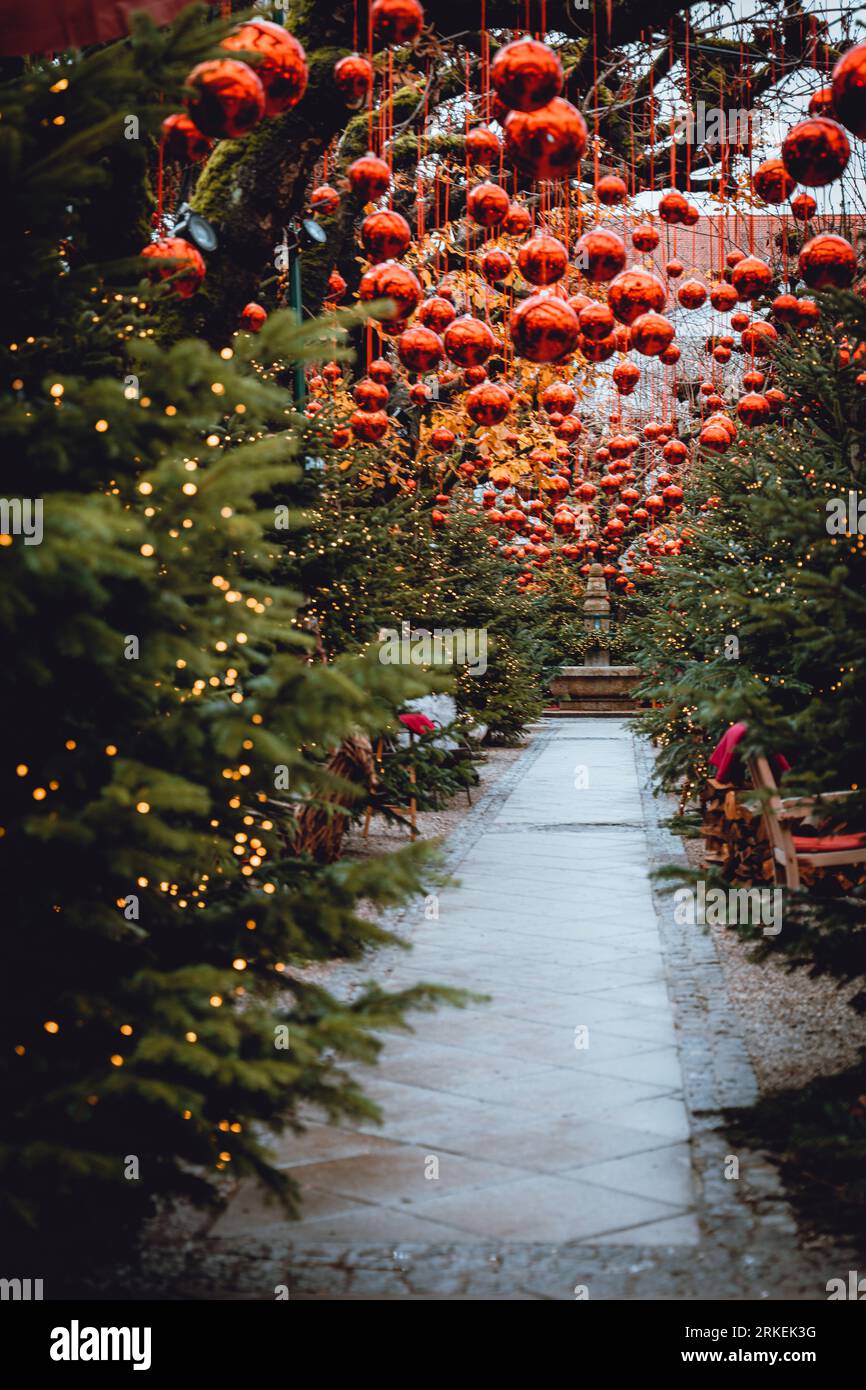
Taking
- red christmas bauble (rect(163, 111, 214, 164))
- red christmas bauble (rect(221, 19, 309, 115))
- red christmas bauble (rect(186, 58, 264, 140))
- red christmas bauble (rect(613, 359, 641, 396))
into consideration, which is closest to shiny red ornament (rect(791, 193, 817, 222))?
red christmas bauble (rect(613, 359, 641, 396))

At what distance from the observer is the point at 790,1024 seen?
6.12m

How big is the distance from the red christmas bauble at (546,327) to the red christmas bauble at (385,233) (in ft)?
2.07

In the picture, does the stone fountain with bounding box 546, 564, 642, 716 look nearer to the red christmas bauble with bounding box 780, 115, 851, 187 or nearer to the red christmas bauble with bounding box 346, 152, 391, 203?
the red christmas bauble with bounding box 346, 152, 391, 203

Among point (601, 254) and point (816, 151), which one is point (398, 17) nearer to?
point (601, 254)

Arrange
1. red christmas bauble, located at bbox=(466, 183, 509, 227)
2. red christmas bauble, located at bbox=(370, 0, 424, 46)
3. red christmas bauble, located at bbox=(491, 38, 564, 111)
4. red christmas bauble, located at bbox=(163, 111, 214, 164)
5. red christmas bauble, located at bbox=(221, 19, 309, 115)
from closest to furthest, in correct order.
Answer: red christmas bauble, located at bbox=(491, 38, 564, 111) → red christmas bauble, located at bbox=(221, 19, 309, 115) → red christmas bauble, located at bbox=(370, 0, 424, 46) → red christmas bauble, located at bbox=(163, 111, 214, 164) → red christmas bauble, located at bbox=(466, 183, 509, 227)

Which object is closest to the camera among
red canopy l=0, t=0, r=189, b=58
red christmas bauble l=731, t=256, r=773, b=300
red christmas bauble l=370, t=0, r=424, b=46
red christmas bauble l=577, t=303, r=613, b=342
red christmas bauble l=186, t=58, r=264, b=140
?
red christmas bauble l=186, t=58, r=264, b=140

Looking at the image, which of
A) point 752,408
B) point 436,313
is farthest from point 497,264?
point 752,408

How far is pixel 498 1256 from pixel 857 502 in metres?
2.94

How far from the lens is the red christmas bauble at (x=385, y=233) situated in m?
5.57

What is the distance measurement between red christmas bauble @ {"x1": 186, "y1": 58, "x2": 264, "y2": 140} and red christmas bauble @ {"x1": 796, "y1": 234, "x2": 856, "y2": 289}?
254 centimetres

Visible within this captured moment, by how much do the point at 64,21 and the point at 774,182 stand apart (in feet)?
10.2

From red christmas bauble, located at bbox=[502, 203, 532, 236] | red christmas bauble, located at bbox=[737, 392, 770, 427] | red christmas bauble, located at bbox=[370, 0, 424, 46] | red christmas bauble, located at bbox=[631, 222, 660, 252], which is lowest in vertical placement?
red christmas bauble, located at bbox=[737, 392, 770, 427]

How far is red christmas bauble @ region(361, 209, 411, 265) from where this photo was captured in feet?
18.3

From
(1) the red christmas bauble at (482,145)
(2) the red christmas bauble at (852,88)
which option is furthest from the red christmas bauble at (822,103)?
(1) the red christmas bauble at (482,145)
